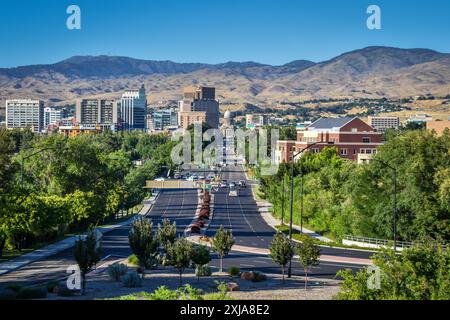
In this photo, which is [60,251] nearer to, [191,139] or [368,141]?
[368,141]

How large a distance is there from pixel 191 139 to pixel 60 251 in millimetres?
134819

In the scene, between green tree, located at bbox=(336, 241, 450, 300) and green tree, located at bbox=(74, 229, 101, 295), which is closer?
green tree, located at bbox=(336, 241, 450, 300)

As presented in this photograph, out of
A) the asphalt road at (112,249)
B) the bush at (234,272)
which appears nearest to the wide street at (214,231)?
the asphalt road at (112,249)

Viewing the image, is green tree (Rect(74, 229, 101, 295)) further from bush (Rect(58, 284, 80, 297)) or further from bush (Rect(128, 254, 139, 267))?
bush (Rect(128, 254, 139, 267))

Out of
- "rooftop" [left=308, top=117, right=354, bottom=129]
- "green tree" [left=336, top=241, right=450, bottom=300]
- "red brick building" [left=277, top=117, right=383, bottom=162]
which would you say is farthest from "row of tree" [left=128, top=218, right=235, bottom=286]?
"rooftop" [left=308, top=117, right=354, bottom=129]

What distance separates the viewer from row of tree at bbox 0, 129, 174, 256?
47.2m

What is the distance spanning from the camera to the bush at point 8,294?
2799 centimetres

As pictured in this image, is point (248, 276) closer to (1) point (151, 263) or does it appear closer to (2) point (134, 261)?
(1) point (151, 263)

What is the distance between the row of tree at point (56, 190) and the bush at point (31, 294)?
1604 cm

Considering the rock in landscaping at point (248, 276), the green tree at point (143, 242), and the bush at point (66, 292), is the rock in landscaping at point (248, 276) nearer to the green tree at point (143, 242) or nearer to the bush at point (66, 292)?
the green tree at point (143, 242)

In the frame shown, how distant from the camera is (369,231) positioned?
54625 mm

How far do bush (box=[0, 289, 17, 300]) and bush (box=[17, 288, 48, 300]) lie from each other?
218mm
